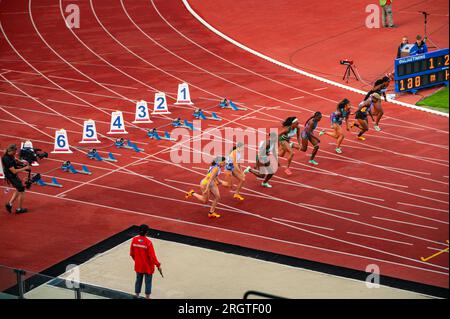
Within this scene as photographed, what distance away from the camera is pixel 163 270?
16.3 meters

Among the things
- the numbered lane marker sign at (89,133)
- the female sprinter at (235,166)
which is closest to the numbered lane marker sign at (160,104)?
the numbered lane marker sign at (89,133)

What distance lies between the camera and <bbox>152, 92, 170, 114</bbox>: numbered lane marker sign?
2652 centimetres

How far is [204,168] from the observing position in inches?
872

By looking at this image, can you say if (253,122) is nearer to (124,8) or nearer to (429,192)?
(429,192)

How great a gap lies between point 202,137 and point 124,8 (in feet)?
56.1

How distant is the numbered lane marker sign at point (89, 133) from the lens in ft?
79.6

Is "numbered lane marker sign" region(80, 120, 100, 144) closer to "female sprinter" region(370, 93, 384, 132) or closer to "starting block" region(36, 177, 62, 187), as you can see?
"starting block" region(36, 177, 62, 187)

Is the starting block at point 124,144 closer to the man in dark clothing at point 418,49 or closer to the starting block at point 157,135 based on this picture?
the starting block at point 157,135

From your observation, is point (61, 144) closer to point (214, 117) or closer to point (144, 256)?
point (214, 117)

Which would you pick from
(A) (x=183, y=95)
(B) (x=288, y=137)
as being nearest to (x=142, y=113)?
(A) (x=183, y=95)

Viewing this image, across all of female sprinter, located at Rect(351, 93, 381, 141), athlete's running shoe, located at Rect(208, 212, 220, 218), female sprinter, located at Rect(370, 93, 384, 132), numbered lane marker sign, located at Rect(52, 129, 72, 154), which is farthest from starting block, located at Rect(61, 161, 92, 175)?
female sprinter, located at Rect(370, 93, 384, 132)

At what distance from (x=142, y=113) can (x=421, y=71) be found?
8460 mm

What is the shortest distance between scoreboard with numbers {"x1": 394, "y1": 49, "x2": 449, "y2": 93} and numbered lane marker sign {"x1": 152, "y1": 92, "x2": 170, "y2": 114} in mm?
6887
